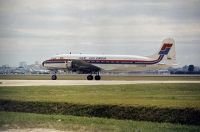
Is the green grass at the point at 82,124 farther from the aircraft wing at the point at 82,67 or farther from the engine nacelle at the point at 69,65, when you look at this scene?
the engine nacelle at the point at 69,65

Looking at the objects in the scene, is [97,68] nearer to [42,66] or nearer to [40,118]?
[42,66]

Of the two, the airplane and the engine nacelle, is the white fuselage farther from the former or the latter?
the engine nacelle

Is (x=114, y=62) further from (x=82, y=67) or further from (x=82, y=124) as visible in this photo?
(x=82, y=124)

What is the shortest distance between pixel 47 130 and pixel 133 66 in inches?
2208

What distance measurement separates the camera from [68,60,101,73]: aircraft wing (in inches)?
3027

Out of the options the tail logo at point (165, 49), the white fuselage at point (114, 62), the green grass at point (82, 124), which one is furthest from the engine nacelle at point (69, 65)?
the green grass at point (82, 124)

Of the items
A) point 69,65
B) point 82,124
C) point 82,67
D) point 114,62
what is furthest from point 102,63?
point 82,124

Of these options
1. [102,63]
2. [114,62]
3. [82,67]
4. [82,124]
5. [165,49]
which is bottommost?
[82,124]

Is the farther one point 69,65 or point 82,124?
point 69,65

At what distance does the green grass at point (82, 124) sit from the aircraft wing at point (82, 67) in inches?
1922

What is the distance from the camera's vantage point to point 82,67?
7744 cm

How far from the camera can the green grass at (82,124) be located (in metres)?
22.8

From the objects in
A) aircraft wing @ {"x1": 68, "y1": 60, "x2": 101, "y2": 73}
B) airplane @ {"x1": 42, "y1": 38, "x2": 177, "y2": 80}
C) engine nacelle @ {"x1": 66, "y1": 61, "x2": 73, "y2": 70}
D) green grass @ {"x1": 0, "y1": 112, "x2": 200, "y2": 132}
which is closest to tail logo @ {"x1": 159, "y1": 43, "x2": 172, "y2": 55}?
airplane @ {"x1": 42, "y1": 38, "x2": 177, "y2": 80}

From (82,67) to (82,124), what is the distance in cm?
5308
